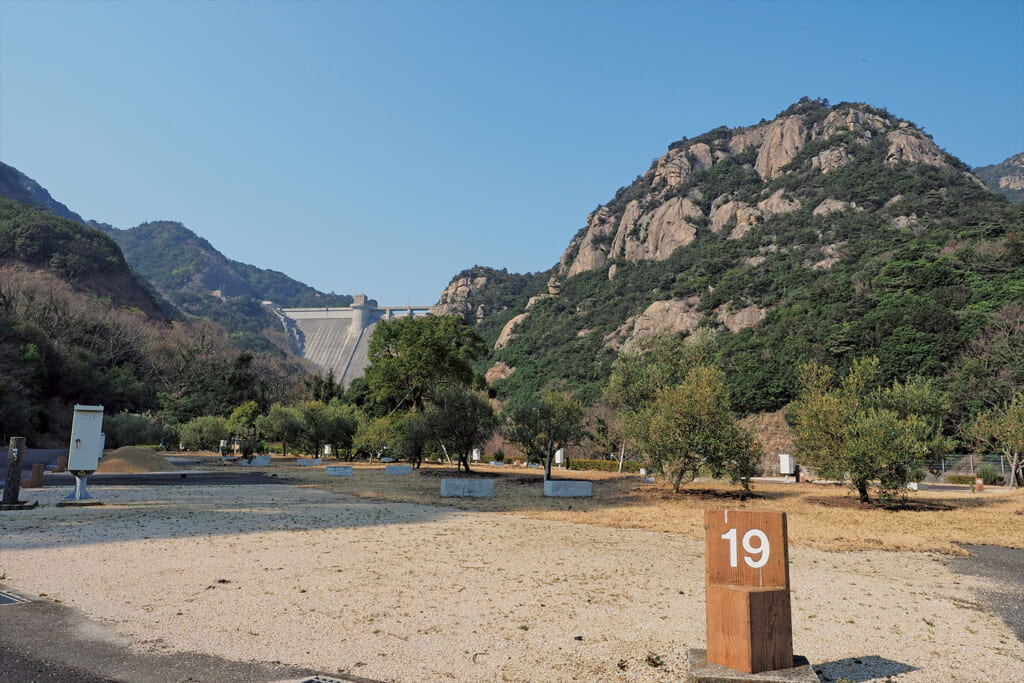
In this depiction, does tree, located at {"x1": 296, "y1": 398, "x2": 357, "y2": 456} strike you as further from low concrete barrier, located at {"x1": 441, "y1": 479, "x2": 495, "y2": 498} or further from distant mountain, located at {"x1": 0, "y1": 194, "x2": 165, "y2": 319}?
distant mountain, located at {"x1": 0, "y1": 194, "x2": 165, "y2": 319}

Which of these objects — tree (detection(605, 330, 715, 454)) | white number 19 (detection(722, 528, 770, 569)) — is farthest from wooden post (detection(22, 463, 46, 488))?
tree (detection(605, 330, 715, 454))

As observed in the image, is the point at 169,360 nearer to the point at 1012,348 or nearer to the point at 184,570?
the point at 184,570

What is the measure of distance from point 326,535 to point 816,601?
9205mm

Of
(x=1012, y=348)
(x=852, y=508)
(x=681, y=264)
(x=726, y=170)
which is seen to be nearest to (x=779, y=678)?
(x=852, y=508)

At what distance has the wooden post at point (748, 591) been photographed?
173 inches

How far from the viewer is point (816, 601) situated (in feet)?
25.7

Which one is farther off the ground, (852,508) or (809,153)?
(809,153)

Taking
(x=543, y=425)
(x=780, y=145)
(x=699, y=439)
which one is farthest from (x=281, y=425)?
(x=780, y=145)

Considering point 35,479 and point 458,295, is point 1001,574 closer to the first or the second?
point 35,479

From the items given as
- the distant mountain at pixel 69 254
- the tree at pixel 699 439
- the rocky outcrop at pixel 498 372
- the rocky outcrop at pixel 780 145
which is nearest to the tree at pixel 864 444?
the tree at pixel 699 439

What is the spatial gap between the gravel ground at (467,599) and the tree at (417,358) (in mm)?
29538

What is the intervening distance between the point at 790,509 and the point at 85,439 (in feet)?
75.4

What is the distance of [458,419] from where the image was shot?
30969 mm

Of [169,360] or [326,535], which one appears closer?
[326,535]
